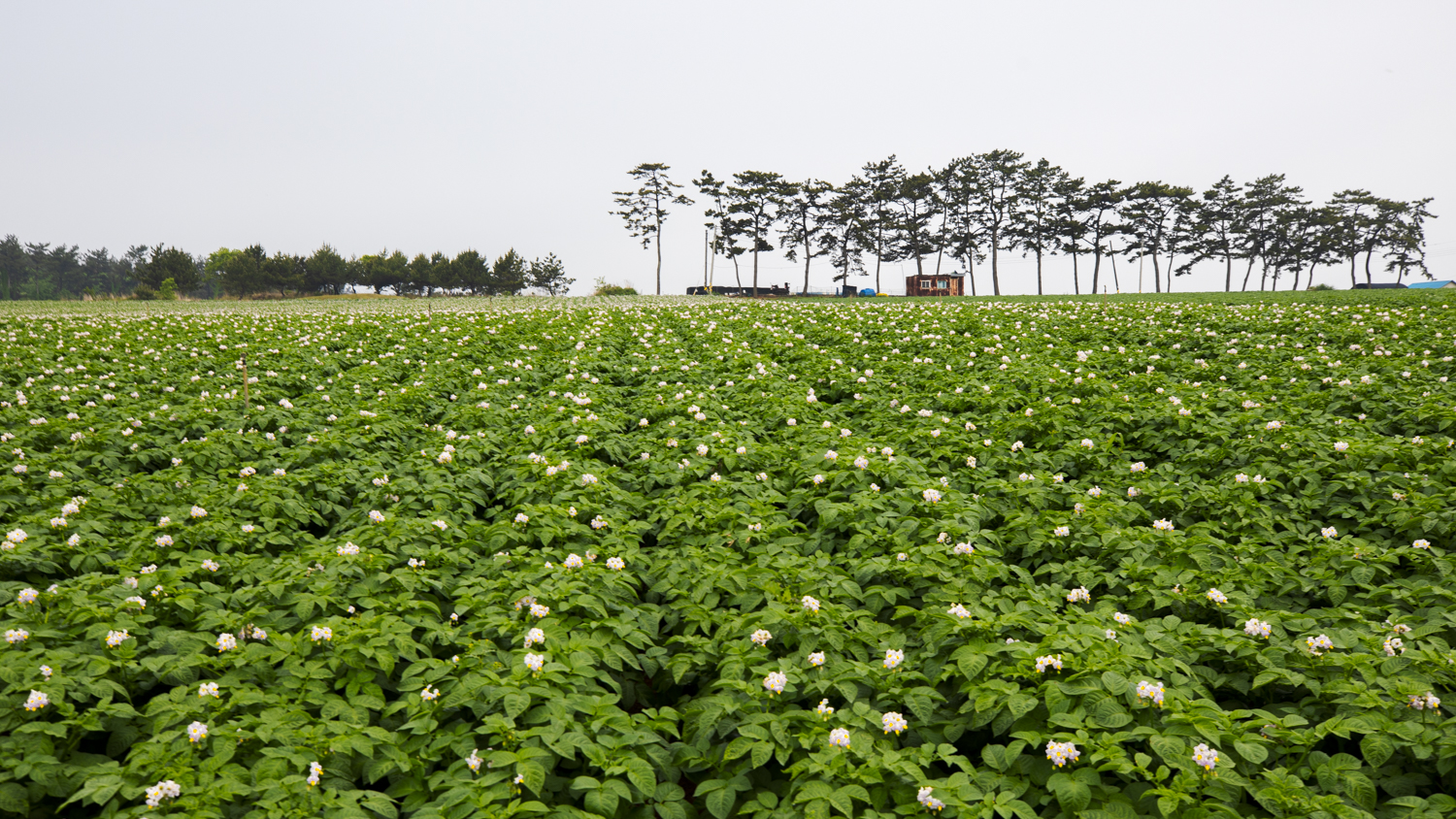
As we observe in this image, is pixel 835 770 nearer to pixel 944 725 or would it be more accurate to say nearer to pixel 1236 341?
pixel 944 725

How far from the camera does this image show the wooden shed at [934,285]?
62.0 m

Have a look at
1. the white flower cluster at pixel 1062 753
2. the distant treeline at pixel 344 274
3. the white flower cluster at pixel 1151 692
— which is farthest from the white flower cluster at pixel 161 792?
the distant treeline at pixel 344 274

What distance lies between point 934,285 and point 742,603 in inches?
2497

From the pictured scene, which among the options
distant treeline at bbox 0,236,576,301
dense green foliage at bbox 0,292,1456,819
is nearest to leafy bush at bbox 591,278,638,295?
distant treeline at bbox 0,236,576,301

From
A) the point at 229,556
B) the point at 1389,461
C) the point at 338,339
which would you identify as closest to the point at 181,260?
the point at 338,339

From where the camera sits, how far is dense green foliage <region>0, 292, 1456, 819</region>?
8.89 feet

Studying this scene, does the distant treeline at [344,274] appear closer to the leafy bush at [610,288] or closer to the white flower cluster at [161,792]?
the leafy bush at [610,288]

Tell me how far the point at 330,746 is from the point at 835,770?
2095 mm

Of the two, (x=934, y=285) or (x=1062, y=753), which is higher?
(x=934, y=285)

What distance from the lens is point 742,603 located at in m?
3.94

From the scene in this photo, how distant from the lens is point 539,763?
8.75 feet

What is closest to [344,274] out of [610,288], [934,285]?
[610,288]

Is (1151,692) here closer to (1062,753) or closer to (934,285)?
(1062,753)

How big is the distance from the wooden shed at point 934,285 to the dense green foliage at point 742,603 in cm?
5541
